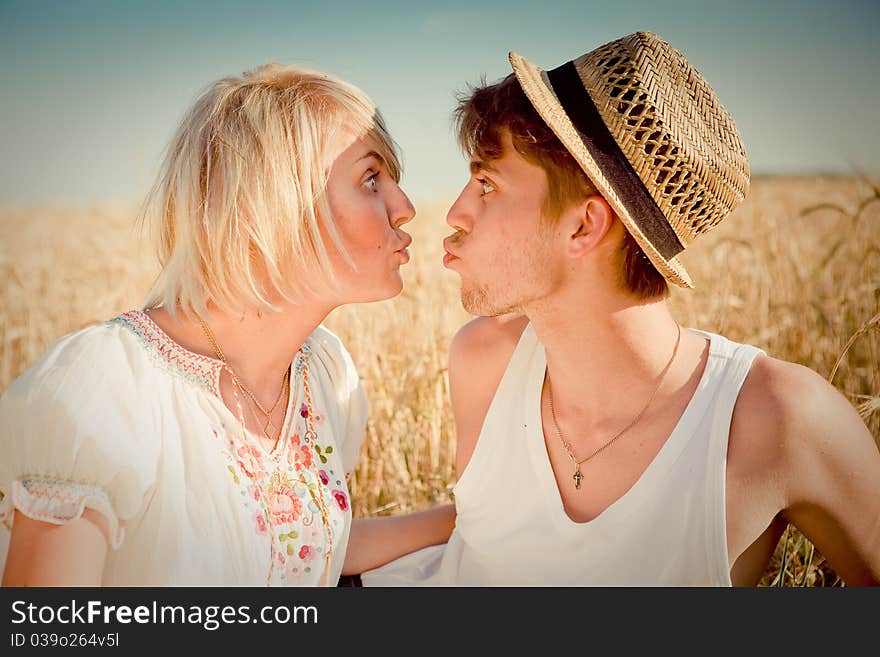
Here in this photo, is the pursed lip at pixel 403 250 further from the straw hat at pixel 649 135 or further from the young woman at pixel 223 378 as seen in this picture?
the straw hat at pixel 649 135

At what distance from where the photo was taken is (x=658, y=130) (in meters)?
2.16

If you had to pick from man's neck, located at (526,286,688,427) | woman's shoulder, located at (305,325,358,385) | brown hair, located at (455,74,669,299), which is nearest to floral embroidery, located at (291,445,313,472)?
woman's shoulder, located at (305,325,358,385)

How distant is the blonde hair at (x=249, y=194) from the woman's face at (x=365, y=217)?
46 millimetres

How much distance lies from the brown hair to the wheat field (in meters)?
0.61

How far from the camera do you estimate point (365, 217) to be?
2.37 metres

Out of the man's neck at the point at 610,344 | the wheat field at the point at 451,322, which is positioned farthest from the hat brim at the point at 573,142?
the wheat field at the point at 451,322

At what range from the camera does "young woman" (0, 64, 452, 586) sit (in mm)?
1908

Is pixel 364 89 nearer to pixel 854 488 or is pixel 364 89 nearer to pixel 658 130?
pixel 658 130

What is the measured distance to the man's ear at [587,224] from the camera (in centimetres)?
239

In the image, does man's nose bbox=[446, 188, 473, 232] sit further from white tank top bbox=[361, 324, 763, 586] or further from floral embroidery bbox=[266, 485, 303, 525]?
floral embroidery bbox=[266, 485, 303, 525]

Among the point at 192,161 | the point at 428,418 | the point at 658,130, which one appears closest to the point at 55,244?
the point at 428,418

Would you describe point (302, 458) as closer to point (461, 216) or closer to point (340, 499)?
point (340, 499)

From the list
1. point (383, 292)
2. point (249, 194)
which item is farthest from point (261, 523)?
point (249, 194)

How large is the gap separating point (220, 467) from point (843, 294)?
113 inches
